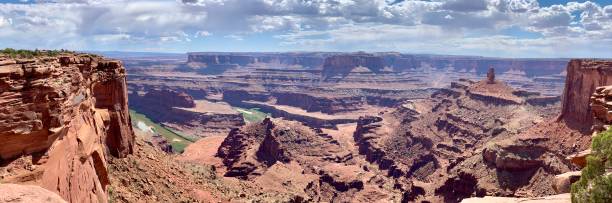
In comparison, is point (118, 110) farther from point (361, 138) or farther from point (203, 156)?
point (361, 138)

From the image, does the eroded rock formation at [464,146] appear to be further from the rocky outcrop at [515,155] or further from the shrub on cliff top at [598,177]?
the shrub on cliff top at [598,177]

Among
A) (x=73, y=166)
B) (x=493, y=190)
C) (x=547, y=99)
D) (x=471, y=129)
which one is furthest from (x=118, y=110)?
(x=547, y=99)

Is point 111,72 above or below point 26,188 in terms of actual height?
above

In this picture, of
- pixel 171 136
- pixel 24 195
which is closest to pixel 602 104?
pixel 24 195

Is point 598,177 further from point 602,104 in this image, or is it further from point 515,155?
point 515,155

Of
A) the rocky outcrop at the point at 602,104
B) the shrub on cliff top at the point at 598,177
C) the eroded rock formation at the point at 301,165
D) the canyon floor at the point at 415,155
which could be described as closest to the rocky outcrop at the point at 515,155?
the canyon floor at the point at 415,155

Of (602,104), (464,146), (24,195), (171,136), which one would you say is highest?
(602,104)
